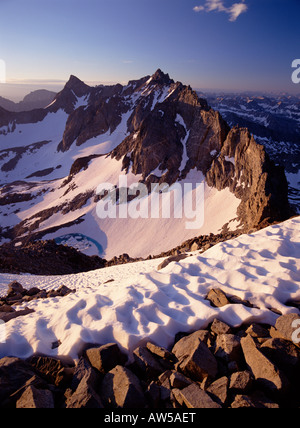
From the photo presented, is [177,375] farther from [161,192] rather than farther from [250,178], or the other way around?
[161,192]

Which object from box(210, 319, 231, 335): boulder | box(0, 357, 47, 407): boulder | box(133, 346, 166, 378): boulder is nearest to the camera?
box(0, 357, 47, 407): boulder

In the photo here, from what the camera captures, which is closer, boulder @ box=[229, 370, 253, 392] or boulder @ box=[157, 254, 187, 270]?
boulder @ box=[229, 370, 253, 392]

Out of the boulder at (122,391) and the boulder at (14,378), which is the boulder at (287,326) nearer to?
the boulder at (122,391)

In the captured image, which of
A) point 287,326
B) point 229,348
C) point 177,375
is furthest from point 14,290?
point 287,326

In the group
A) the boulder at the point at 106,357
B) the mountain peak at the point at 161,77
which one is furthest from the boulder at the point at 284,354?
the mountain peak at the point at 161,77

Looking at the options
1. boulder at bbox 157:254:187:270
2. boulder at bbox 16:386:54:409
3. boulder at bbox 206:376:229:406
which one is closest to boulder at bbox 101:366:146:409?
boulder at bbox 16:386:54:409

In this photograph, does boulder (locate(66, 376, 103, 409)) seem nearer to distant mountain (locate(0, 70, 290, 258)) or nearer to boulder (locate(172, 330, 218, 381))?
boulder (locate(172, 330, 218, 381))

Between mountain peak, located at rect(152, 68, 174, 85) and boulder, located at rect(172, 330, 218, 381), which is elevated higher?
mountain peak, located at rect(152, 68, 174, 85)
